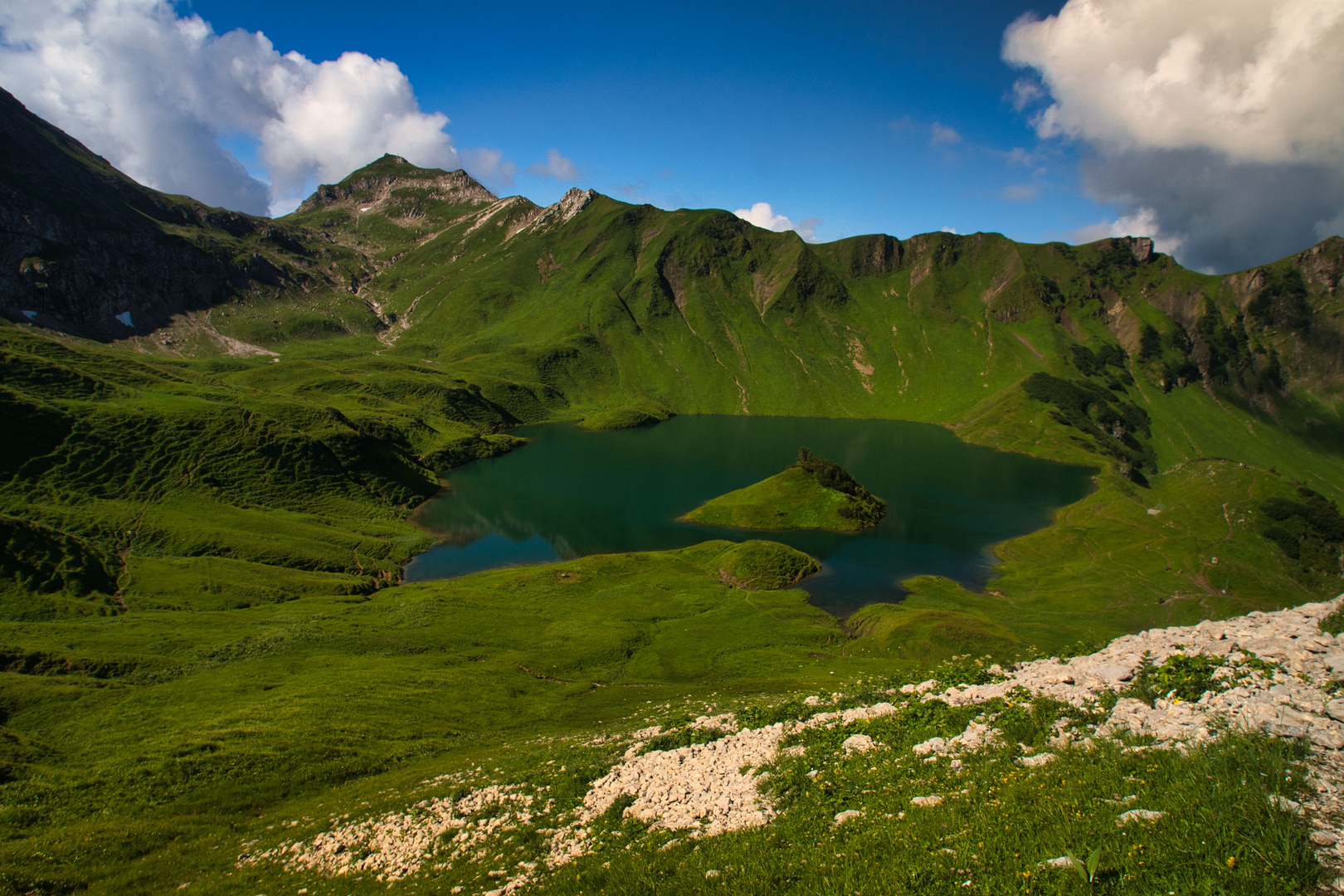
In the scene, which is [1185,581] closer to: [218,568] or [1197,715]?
[1197,715]

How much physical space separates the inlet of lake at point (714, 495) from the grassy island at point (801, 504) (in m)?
2.47

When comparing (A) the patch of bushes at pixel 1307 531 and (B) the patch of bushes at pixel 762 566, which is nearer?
(B) the patch of bushes at pixel 762 566

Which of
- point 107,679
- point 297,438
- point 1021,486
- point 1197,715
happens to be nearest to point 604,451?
point 297,438

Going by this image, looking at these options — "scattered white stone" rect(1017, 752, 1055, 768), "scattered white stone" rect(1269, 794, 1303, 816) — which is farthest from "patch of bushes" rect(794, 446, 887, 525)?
"scattered white stone" rect(1269, 794, 1303, 816)

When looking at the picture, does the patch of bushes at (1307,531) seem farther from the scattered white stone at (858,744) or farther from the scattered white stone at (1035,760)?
the scattered white stone at (1035,760)

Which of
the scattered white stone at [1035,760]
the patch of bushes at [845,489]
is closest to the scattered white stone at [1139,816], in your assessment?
the scattered white stone at [1035,760]

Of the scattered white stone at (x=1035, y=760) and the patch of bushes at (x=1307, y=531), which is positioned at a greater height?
the scattered white stone at (x=1035, y=760)

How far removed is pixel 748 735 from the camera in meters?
21.7

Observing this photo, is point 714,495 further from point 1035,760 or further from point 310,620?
point 1035,760

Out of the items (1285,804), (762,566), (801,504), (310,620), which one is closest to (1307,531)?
(801,504)

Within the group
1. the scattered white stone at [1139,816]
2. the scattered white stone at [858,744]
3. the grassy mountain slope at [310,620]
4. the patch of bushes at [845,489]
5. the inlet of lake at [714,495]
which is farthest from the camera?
the patch of bushes at [845,489]

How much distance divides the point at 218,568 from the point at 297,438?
47.4 meters

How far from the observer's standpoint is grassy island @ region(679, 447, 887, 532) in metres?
102

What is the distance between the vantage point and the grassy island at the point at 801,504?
101500mm
